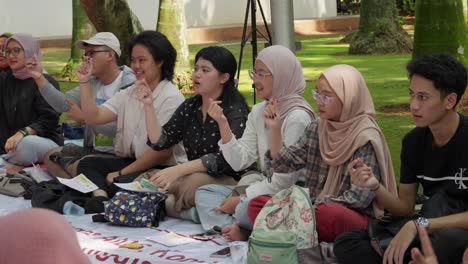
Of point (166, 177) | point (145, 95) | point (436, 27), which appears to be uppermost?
point (436, 27)

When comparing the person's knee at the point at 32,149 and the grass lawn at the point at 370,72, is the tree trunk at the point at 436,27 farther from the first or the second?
the person's knee at the point at 32,149

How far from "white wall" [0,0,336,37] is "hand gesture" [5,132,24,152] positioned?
501 inches

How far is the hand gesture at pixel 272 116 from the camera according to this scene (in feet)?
16.2

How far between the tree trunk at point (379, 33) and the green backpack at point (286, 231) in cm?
1282

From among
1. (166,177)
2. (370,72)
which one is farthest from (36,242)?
(370,72)

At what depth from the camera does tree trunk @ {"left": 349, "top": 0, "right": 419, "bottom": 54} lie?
17078 millimetres

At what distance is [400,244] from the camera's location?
4.01 metres

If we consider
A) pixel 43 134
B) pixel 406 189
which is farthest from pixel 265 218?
pixel 43 134

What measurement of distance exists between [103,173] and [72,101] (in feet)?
2.15

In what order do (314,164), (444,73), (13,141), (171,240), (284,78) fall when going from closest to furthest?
(444,73), (314,164), (171,240), (284,78), (13,141)

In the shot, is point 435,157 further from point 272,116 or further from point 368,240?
point 272,116

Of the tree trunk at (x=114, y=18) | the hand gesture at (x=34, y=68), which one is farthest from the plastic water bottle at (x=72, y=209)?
the tree trunk at (x=114, y=18)

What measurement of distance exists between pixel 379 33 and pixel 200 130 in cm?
1228

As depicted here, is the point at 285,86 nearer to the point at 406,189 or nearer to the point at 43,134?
the point at 406,189
